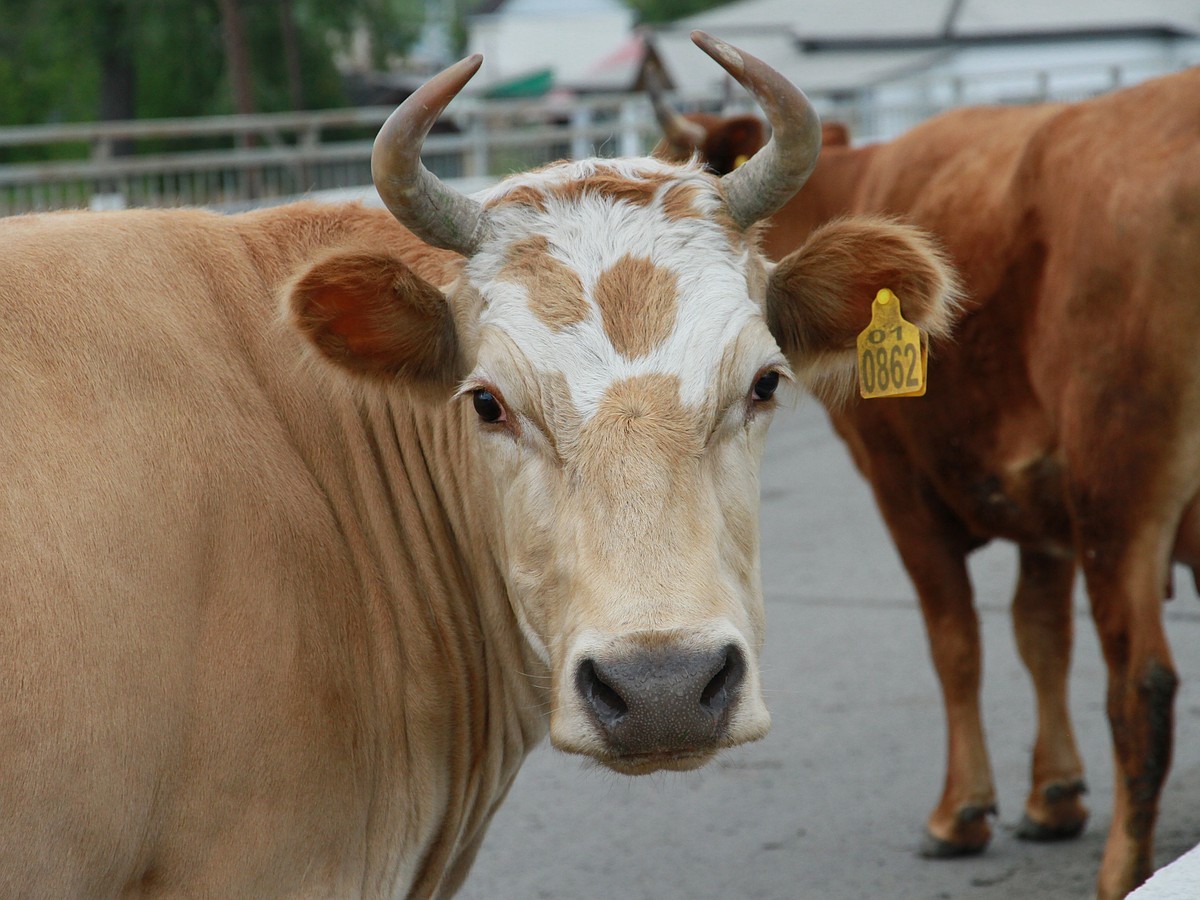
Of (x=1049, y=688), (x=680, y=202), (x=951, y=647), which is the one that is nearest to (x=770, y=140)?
(x=680, y=202)

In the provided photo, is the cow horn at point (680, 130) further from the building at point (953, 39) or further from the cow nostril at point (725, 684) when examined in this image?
the building at point (953, 39)

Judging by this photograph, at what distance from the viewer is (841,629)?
6.59 m

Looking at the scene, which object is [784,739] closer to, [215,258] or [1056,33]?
[215,258]

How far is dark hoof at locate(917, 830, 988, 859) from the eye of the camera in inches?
173

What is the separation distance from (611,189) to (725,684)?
107 centimetres

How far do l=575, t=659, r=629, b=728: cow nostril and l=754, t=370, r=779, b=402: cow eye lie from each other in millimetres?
726

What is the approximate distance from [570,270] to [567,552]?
0.56 meters

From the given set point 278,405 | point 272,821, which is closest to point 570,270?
point 278,405

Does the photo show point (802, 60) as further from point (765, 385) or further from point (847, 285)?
point (765, 385)

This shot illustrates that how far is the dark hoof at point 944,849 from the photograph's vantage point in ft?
14.4

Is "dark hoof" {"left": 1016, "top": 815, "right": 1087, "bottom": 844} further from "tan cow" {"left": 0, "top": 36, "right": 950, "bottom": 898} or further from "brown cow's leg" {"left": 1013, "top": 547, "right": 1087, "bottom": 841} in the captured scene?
"tan cow" {"left": 0, "top": 36, "right": 950, "bottom": 898}

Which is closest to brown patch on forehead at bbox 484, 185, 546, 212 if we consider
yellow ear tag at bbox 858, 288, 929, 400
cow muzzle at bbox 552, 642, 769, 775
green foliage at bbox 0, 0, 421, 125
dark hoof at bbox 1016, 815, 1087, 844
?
yellow ear tag at bbox 858, 288, 929, 400

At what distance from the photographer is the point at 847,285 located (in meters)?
3.13

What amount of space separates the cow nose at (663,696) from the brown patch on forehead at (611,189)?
1.00 m
